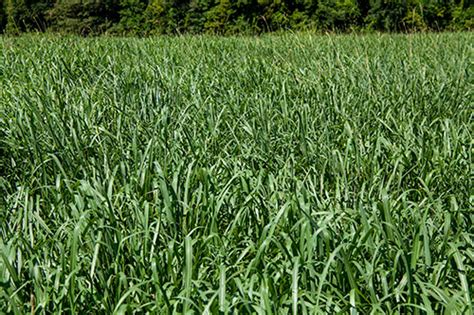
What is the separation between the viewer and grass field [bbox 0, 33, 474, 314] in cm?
181

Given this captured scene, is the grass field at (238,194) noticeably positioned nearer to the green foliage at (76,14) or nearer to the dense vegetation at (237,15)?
the green foliage at (76,14)

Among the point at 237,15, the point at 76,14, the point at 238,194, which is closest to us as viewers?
the point at 238,194

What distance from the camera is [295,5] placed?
1342 cm

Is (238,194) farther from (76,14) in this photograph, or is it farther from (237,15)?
(237,15)

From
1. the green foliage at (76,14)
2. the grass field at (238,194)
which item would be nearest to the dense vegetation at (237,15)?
the green foliage at (76,14)

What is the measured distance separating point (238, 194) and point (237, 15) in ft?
37.4

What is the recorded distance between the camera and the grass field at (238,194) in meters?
1.81

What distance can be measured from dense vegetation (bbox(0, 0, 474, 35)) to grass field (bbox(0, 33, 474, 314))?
6.94 meters

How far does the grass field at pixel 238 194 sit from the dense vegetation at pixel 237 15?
694 cm

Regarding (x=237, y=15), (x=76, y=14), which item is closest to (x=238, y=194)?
(x=76, y=14)

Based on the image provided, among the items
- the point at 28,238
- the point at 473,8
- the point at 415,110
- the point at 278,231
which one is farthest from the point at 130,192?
the point at 473,8

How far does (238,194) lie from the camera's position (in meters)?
2.38

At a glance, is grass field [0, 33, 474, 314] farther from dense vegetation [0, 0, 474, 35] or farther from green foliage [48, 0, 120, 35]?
dense vegetation [0, 0, 474, 35]

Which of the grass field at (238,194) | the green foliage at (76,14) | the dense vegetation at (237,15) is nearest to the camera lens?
the grass field at (238,194)
